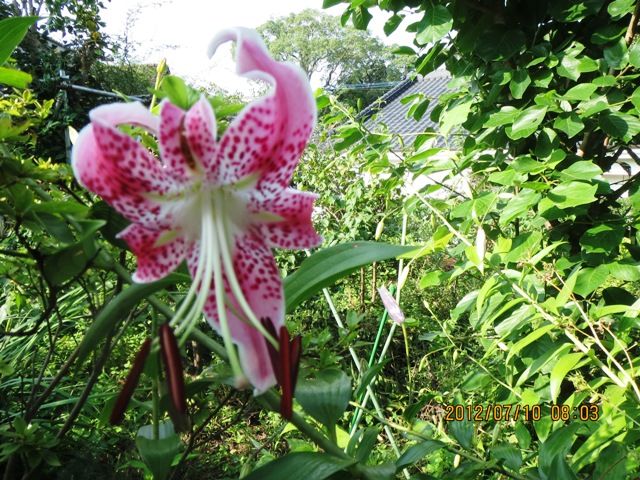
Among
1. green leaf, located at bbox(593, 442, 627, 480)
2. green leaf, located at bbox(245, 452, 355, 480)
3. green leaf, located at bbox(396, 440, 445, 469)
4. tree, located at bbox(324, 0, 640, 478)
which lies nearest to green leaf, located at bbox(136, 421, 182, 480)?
green leaf, located at bbox(245, 452, 355, 480)

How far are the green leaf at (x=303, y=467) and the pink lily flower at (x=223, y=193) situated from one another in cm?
8

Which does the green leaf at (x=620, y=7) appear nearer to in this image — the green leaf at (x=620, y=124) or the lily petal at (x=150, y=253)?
the green leaf at (x=620, y=124)

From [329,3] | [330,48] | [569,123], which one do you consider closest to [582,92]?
[569,123]

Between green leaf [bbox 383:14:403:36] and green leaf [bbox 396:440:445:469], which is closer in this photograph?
green leaf [bbox 396:440:445:469]

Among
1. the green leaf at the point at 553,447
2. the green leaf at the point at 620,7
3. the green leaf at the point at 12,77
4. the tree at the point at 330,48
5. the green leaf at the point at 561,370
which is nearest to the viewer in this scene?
the green leaf at the point at 12,77

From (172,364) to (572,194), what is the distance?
869 mm

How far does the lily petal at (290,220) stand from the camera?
358mm

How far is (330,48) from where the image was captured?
28.6 metres

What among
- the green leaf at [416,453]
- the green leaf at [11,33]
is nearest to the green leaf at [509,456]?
the green leaf at [416,453]

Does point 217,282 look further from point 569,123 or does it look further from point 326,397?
point 569,123

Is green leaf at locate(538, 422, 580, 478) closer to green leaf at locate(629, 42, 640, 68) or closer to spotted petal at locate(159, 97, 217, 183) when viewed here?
spotted petal at locate(159, 97, 217, 183)

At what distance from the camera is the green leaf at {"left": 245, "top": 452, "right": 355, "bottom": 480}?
0.35 m
